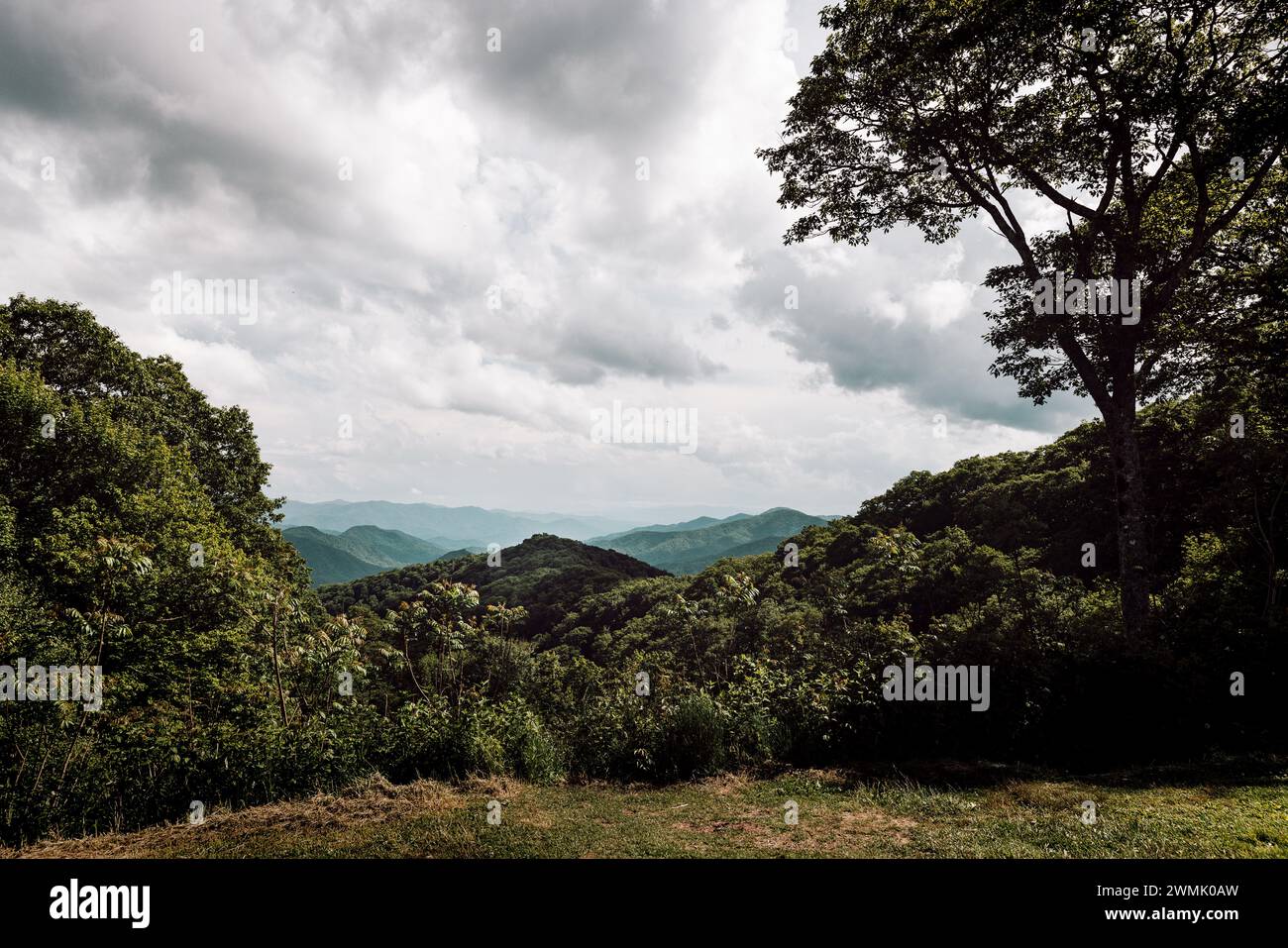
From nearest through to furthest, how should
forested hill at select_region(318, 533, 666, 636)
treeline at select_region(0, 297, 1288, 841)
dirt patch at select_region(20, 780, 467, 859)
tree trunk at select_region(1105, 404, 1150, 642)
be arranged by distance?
dirt patch at select_region(20, 780, 467, 859)
treeline at select_region(0, 297, 1288, 841)
tree trunk at select_region(1105, 404, 1150, 642)
forested hill at select_region(318, 533, 666, 636)

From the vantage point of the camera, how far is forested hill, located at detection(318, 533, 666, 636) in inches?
3115

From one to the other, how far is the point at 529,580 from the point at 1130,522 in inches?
3729

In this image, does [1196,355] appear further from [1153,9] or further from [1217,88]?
[1153,9]

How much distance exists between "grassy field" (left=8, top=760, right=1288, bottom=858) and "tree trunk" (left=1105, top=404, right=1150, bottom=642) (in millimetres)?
3865

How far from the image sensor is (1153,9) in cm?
971

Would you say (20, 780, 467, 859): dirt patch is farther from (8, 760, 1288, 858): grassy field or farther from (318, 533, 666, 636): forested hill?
(318, 533, 666, 636): forested hill

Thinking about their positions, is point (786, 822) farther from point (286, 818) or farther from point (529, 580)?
point (529, 580)

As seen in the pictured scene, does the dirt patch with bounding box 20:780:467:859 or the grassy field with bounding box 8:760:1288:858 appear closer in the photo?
the grassy field with bounding box 8:760:1288:858

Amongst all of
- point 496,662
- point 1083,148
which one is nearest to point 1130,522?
point 1083,148

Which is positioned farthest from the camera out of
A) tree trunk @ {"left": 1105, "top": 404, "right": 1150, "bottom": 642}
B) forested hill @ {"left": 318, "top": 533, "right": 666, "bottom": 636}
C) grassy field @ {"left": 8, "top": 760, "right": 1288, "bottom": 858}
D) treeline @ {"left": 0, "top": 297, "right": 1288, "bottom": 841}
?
forested hill @ {"left": 318, "top": 533, "right": 666, "bottom": 636}

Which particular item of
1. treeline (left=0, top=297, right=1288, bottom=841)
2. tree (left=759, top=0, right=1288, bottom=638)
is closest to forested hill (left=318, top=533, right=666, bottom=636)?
treeline (left=0, top=297, right=1288, bottom=841)
